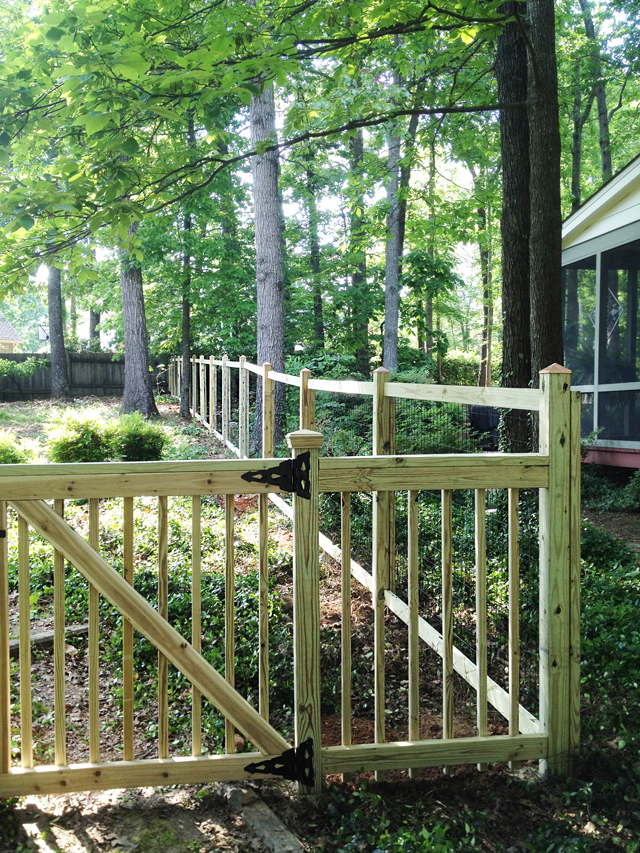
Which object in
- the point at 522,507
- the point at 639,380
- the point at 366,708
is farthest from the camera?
the point at 639,380

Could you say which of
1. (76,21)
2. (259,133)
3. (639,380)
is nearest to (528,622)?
(76,21)

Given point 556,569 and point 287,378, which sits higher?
point 287,378

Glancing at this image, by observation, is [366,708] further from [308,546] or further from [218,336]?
[218,336]

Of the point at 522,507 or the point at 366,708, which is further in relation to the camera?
the point at 522,507

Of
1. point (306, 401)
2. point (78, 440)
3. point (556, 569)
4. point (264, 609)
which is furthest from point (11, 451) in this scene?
point (556, 569)

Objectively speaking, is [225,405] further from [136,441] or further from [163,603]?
[163,603]

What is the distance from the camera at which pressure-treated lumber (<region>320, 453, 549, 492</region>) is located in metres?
2.78

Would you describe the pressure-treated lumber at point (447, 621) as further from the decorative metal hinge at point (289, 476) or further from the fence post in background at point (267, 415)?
the fence post in background at point (267, 415)

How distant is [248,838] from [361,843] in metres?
0.41

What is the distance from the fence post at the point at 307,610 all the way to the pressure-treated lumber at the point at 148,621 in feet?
0.53

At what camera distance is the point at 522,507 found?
5.57 meters

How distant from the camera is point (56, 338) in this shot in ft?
72.8

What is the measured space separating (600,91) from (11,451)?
16477 mm

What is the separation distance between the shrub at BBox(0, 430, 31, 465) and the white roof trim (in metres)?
8.98
